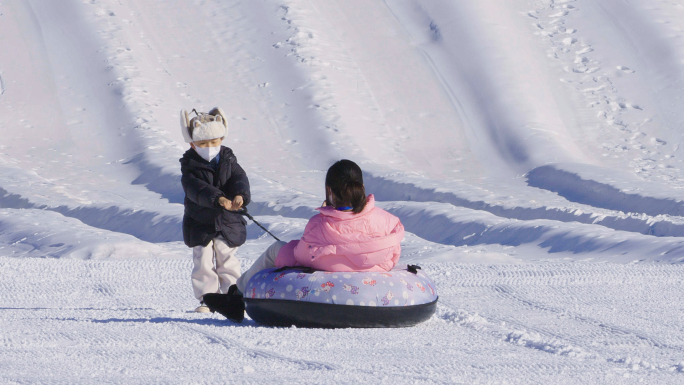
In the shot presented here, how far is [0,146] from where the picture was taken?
1112 centimetres

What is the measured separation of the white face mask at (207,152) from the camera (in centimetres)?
365

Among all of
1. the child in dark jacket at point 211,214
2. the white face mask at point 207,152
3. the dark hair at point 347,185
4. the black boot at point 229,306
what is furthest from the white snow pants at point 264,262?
the white face mask at point 207,152

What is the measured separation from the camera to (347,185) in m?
2.93

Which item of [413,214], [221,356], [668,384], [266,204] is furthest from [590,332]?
[266,204]

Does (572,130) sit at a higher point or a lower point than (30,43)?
lower

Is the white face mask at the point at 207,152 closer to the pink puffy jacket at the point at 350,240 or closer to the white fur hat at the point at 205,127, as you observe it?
the white fur hat at the point at 205,127

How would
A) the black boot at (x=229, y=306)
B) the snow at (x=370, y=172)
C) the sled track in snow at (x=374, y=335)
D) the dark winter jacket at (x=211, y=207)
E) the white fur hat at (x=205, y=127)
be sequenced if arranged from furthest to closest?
1. the white fur hat at (x=205, y=127)
2. the dark winter jacket at (x=211, y=207)
3. the black boot at (x=229, y=306)
4. the snow at (x=370, y=172)
5. the sled track in snow at (x=374, y=335)

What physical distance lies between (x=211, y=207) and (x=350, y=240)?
768 mm

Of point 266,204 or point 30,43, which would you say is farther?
point 30,43

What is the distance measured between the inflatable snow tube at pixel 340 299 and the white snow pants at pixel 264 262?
0.18 meters

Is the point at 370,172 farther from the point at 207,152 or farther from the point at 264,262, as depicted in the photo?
the point at 264,262

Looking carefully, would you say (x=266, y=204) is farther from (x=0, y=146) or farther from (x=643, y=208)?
(x=0, y=146)

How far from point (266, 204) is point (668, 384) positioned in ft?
21.6

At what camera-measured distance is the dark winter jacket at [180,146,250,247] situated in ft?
11.6
